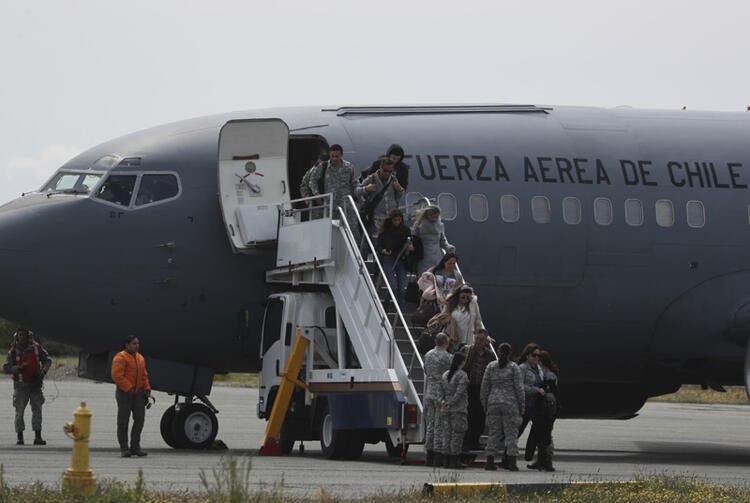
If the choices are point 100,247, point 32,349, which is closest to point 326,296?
point 100,247

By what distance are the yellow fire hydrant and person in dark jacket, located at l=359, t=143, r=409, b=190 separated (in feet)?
30.4

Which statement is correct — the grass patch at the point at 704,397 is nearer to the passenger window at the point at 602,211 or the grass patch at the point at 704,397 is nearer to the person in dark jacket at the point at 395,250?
the passenger window at the point at 602,211

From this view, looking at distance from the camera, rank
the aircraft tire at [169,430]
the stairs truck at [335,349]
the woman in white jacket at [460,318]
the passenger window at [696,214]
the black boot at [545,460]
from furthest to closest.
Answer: the passenger window at [696,214] → the aircraft tire at [169,430] → the stairs truck at [335,349] → the woman in white jacket at [460,318] → the black boot at [545,460]

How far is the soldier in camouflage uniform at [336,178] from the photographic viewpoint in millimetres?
22688

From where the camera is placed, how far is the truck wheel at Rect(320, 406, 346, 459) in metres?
21.3

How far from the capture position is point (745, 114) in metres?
27.5

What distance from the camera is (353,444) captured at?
21.5m

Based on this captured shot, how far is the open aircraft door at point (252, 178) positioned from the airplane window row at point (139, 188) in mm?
865

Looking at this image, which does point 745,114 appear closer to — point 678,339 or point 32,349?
point 678,339

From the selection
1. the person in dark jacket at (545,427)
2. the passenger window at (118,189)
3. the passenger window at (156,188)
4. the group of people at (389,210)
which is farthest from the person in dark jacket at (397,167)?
the person in dark jacket at (545,427)

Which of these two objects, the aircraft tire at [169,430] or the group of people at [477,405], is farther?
the aircraft tire at [169,430]

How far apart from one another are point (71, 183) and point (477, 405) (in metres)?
7.70

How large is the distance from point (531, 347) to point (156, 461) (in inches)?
219

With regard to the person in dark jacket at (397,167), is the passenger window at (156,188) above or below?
below
